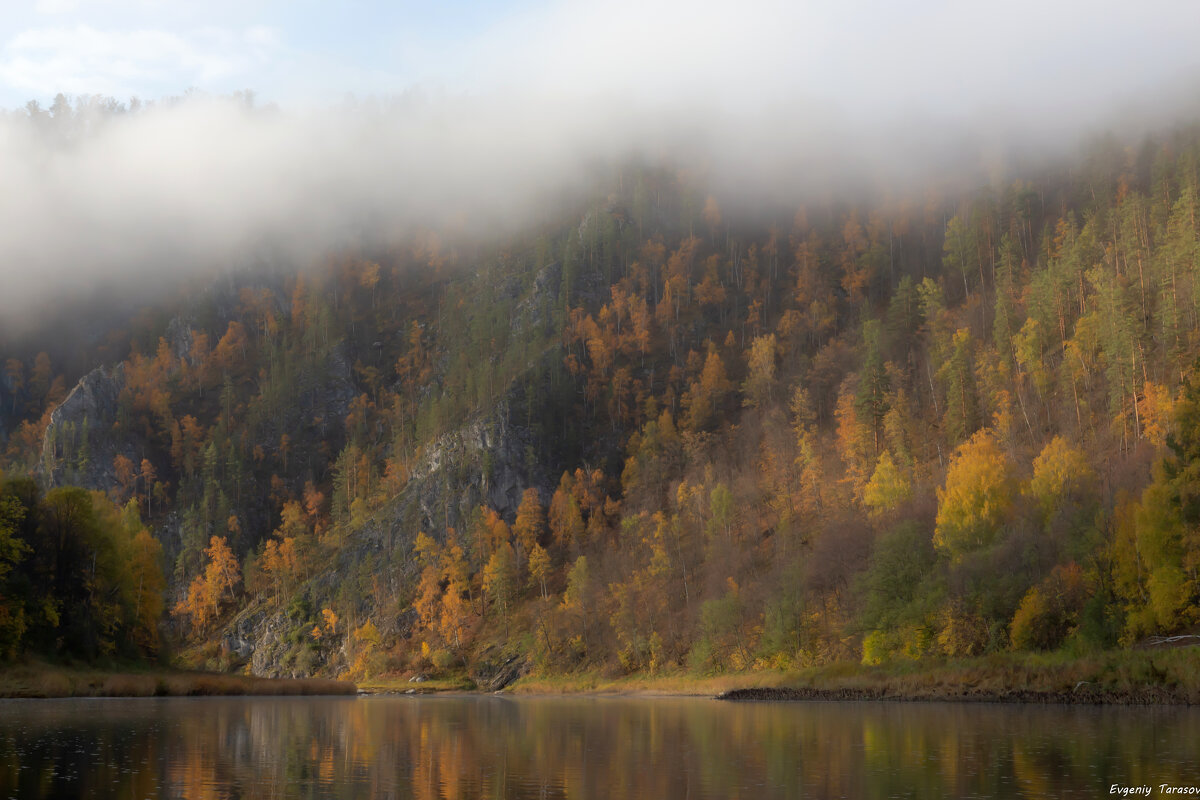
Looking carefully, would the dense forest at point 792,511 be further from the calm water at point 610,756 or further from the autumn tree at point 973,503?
the calm water at point 610,756

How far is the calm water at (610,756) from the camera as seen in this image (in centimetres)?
2609

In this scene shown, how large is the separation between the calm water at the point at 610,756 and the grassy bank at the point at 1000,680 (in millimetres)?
4228

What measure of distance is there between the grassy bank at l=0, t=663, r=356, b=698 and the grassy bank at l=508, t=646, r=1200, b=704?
48488mm

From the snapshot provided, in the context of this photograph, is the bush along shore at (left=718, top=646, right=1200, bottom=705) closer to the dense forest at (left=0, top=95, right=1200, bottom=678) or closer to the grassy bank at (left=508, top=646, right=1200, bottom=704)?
the grassy bank at (left=508, top=646, right=1200, bottom=704)

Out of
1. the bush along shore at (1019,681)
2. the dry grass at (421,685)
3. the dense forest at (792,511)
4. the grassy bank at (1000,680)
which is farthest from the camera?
the dry grass at (421,685)

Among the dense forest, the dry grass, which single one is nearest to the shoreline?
the dense forest

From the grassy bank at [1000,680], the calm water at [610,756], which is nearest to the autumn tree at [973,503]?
the grassy bank at [1000,680]

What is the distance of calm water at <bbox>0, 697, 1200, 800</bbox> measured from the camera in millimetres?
26094

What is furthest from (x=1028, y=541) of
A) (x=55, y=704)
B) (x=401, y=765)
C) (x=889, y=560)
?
(x=55, y=704)

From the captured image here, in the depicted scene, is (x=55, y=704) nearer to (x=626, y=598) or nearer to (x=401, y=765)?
(x=401, y=765)

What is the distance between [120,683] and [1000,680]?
74.3 metres

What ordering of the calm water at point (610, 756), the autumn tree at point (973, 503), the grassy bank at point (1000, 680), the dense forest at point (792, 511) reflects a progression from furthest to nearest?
the autumn tree at point (973, 503) → the dense forest at point (792, 511) → the grassy bank at point (1000, 680) → the calm water at point (610, 756)

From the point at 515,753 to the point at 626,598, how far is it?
91029 mm

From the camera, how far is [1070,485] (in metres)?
91.0
